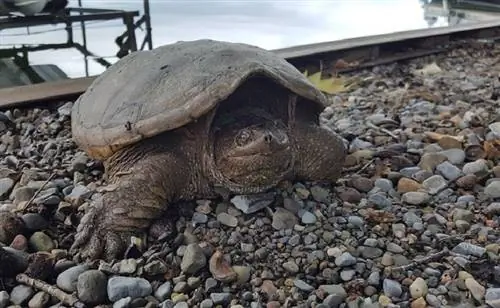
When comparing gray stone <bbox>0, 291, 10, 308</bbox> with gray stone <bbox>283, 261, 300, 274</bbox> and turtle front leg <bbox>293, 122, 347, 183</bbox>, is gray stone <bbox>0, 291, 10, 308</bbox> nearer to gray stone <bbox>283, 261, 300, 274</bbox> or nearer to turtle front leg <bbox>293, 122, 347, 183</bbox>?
gray stone <bbox>283, 261, 300, 274</bbox>

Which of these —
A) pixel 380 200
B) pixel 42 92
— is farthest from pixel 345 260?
pixel 42 92

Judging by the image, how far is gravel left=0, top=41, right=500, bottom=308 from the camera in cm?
126

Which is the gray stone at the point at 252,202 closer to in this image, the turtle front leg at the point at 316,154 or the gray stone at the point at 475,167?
the turtle front leg at the point at 316,154

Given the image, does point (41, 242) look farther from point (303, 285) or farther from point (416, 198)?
point (416, 198)

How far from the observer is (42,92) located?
2721mm

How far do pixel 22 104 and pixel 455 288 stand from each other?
6.59ft

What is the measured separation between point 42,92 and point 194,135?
1446 mm

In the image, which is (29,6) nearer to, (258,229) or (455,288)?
(258,229)

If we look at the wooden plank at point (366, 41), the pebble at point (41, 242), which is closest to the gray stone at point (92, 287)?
the pebble at point (41, 242)

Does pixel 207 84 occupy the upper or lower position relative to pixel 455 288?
upper

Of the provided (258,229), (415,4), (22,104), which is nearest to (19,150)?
(22,104)

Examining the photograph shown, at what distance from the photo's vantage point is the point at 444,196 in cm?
171

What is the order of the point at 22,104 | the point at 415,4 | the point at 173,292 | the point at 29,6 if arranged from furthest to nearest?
the point at 415,4
the point at 29,6
the point at 22,104
the point at 173,292

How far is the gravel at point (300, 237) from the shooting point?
4.12ft
